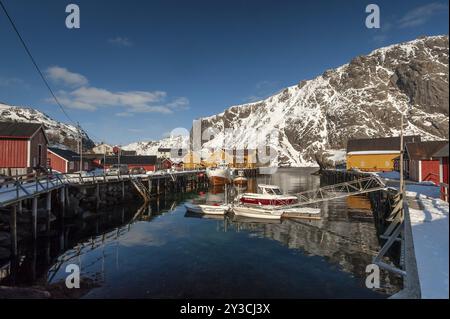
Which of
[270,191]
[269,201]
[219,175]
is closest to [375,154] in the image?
[219,175]

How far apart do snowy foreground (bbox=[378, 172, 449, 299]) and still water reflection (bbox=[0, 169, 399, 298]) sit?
364cm

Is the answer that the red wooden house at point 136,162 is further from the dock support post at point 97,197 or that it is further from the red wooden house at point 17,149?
the dock support post at point 97,197

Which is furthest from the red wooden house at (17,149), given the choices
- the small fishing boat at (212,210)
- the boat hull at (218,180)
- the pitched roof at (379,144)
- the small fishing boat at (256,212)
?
the pitched roof at (379,144)

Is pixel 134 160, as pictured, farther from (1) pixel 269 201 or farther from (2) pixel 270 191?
(1) pixel 269 201

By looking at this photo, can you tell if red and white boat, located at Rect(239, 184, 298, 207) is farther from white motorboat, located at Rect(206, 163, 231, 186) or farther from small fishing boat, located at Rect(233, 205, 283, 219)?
white motorboat, located at Rect(206, 163, 231, 186)

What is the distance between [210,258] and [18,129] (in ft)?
105

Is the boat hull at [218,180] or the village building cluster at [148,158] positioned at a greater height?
the village building cluster at [148,158]

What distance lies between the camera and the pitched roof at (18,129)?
108ft

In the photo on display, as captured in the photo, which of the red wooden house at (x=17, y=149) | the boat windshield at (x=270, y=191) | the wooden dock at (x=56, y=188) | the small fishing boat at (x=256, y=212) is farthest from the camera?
the red wooden house at (x=17, y=149)

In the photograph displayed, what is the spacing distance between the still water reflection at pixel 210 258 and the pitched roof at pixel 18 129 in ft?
54.2

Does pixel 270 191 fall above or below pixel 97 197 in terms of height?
above

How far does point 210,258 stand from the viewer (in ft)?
56.1

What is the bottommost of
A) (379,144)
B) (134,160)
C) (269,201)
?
→ (269,201)
